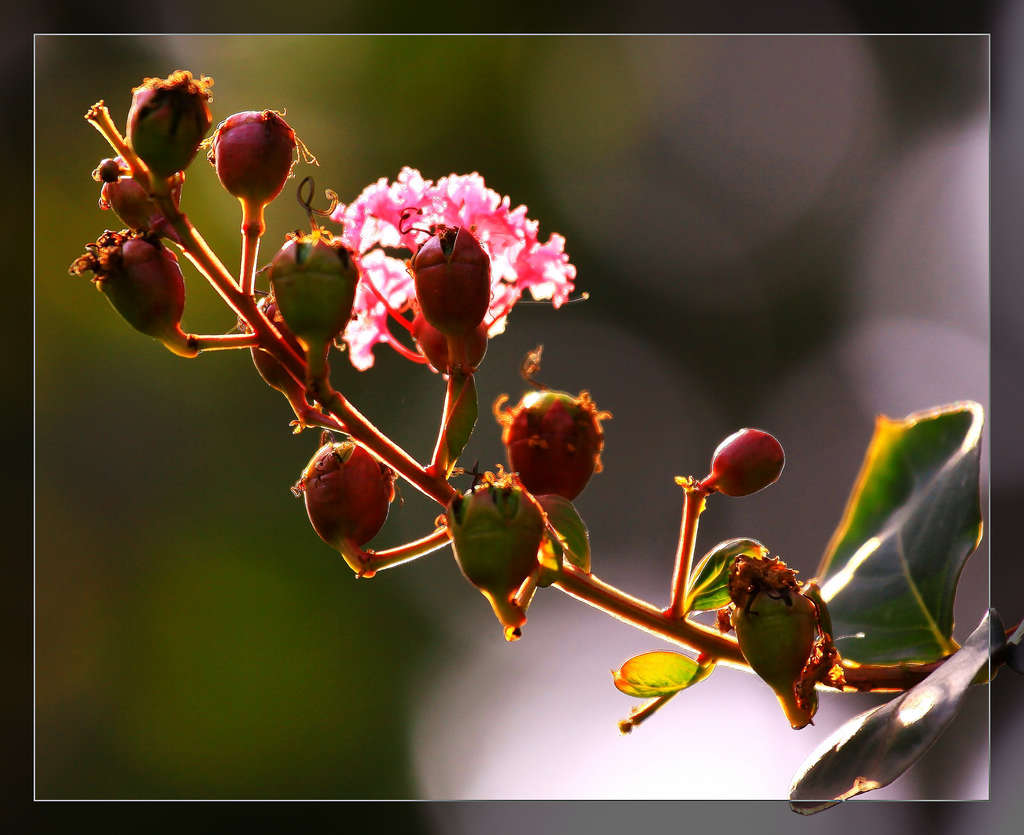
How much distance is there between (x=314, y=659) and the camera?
8.01 ft

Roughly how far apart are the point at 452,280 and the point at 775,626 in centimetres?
30

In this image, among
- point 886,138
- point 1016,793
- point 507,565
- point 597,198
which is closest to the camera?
point 507,565

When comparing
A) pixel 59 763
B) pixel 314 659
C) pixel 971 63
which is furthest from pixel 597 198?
pixel 59 763

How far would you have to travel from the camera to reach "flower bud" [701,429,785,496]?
819 millimetres

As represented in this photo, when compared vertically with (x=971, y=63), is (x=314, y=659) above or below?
below

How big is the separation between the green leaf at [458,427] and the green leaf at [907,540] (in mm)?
422

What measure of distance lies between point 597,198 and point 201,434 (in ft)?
3.98

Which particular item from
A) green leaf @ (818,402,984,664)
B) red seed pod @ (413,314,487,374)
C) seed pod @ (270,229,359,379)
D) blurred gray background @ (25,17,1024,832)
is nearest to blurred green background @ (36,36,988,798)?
blurred gray background @ (25,17,1024,832)

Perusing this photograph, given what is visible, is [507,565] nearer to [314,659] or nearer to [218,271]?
[218,271]

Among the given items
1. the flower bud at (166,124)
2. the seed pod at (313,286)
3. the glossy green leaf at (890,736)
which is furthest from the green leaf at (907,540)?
the flower bud at (166,124)

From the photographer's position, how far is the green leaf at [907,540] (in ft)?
3.09

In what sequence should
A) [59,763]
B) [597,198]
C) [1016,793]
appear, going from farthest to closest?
[597,198] → [59,763] → [1016,793]

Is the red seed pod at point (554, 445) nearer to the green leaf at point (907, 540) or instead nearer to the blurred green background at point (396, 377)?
the green leaf at point (907, 540)

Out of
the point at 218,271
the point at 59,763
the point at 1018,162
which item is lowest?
the point at 59,763
